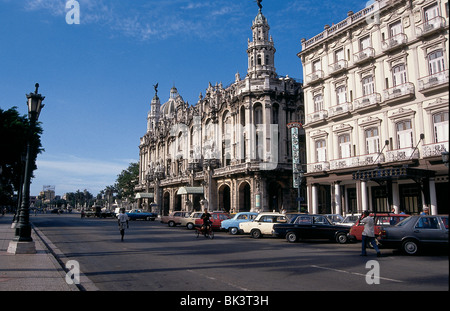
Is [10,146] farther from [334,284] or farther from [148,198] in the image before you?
[148,198]

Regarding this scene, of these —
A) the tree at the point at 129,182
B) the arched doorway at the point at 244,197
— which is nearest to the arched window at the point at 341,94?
the arched doorway at the point at 244,197

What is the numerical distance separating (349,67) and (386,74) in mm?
3366

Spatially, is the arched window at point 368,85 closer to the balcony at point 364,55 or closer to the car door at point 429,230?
the balcony at point 364,55

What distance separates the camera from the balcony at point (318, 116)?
3036cm

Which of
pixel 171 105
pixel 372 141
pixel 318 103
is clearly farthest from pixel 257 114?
pixel 171 105

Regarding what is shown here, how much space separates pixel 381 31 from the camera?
26.7 metres

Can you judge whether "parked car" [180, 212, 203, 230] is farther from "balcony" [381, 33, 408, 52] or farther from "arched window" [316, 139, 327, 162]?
"balcony" [381, 33, 408, 52]

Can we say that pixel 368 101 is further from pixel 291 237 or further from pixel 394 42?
pixel 291 237

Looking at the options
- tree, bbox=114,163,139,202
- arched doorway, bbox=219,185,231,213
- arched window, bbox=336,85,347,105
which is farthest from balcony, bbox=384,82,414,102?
tree, bbox=114,163,139,202

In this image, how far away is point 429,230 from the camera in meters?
13.3

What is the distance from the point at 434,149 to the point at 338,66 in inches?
418

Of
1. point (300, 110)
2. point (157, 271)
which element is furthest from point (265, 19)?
point (157, 271)

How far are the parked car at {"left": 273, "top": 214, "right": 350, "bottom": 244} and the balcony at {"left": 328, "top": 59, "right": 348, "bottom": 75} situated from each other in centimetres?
1479

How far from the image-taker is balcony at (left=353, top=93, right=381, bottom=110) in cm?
2595
